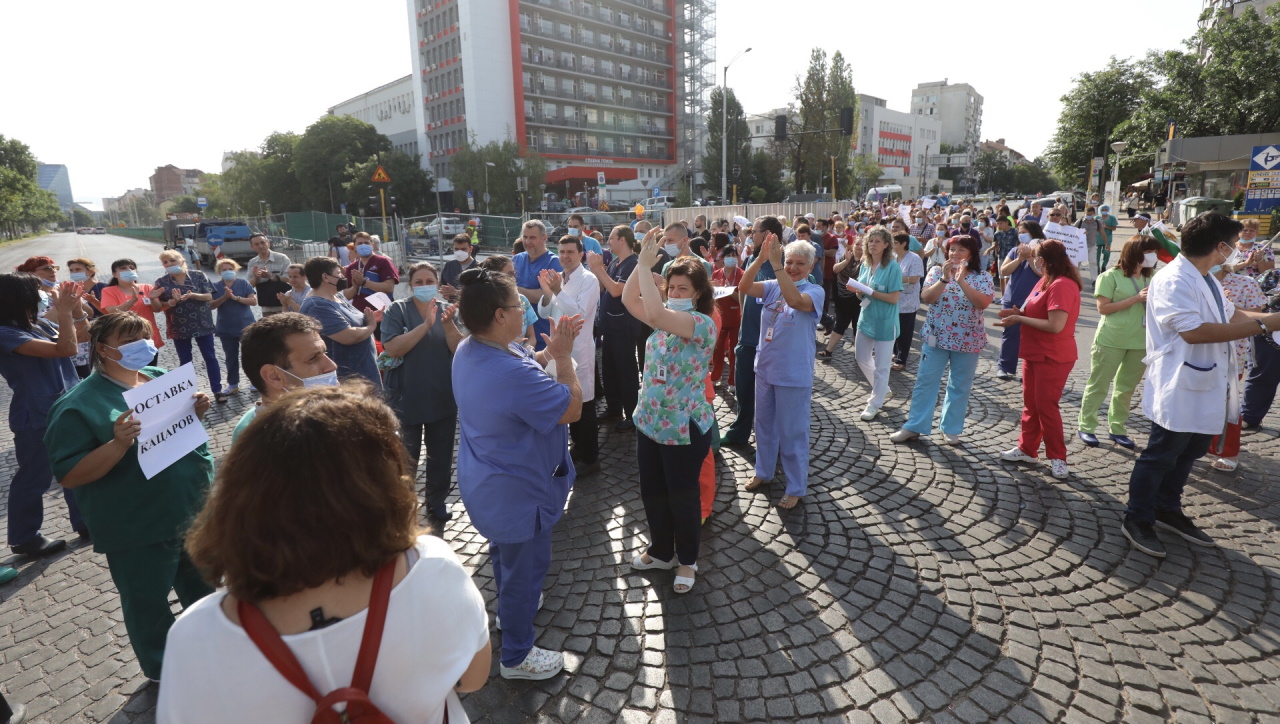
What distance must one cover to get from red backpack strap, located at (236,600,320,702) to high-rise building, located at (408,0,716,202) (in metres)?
59.0

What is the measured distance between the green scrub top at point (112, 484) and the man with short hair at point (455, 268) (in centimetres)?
233

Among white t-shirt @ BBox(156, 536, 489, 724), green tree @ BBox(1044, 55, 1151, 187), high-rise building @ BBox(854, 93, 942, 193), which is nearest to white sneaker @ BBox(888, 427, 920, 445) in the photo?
white t-shirt @ BBox(156, 536, 489, 724)

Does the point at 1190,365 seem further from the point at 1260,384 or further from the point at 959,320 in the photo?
the point at 1260,384

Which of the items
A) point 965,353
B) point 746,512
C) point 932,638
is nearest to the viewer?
point 932,638

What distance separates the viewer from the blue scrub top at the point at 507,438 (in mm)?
2516

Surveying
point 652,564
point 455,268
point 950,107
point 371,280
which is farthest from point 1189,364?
point 950,107

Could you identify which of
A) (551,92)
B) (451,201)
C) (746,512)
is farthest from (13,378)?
(551,92)

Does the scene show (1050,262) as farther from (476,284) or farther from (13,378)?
(13,378)

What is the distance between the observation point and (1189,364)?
12.3 ft

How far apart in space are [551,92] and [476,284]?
218 feet

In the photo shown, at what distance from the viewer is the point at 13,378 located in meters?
4.25

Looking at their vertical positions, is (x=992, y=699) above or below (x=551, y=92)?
below

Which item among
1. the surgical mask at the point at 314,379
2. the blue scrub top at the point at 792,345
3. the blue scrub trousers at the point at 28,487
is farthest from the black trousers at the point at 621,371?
the blue scrub trousers at the point at 28,487

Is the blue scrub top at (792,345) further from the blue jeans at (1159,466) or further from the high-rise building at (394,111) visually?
the high-rise building at (394,111)
